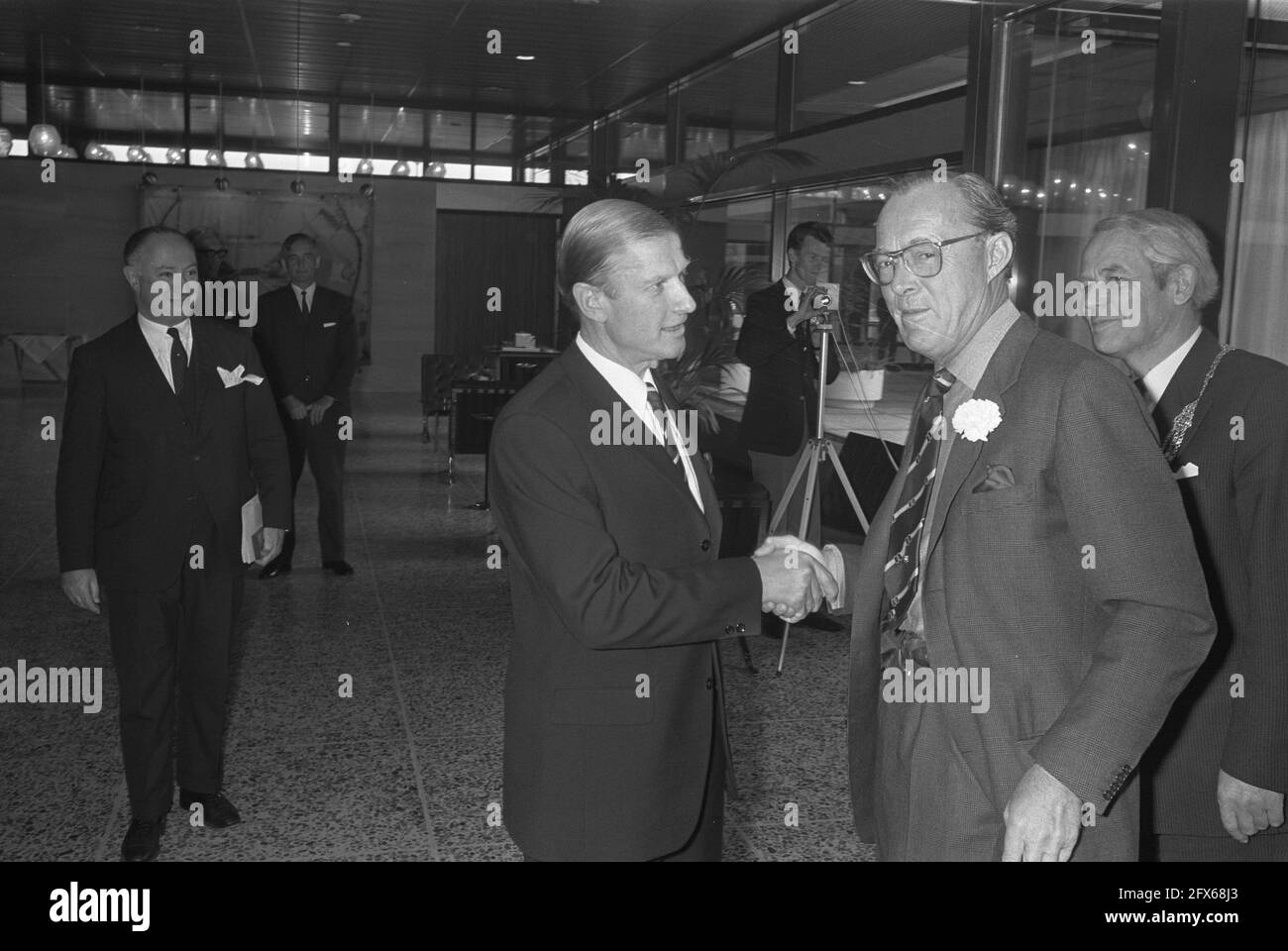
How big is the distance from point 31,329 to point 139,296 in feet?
55.2

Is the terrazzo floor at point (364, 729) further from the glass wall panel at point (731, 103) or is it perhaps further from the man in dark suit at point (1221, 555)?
the glass wall panel at point (731, 103)

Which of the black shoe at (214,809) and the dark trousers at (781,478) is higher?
the dark trousers at (781,478)

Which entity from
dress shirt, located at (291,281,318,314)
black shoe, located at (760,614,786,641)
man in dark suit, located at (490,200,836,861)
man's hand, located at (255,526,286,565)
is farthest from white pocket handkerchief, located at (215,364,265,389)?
dress shirt, located at (291,281,318,314)

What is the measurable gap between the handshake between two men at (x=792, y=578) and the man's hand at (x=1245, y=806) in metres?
0.75

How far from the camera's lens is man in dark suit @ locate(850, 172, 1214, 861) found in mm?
1629

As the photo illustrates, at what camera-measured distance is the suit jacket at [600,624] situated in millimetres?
1933

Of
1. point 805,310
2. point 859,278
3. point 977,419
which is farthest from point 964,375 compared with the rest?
point 859,278

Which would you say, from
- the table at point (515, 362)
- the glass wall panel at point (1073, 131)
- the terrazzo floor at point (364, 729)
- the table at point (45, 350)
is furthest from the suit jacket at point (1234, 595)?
the table at point (45, 350)

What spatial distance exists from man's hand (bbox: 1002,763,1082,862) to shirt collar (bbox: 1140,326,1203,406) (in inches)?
40.7

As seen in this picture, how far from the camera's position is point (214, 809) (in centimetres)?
391

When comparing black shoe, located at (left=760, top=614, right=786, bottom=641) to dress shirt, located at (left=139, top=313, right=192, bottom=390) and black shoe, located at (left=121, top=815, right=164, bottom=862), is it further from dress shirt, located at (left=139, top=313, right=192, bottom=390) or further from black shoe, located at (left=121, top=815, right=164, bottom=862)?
dress shirt, located at (left=139, top=313, right=192, bottom=390)

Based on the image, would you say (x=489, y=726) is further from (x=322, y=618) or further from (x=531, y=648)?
(x=531, y=648)

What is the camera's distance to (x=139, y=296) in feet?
12.1
